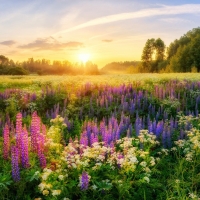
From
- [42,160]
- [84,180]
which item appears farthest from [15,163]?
[84,180]

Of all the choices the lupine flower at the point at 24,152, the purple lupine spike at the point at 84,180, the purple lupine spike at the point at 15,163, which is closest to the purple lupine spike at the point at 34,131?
the lupine flower at the point at 24,152

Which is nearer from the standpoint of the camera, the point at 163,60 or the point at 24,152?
the point at 24,152

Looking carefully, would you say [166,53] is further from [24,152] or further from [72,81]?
[24,152]

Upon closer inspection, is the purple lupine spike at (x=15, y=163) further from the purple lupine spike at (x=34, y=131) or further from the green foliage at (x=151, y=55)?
the green foliage at (x=151, y=55)

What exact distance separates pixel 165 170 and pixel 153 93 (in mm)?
6821

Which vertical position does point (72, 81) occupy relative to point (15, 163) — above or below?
above

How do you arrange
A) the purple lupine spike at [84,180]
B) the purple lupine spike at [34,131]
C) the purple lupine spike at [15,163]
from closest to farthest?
1. the purple lupine spike at [84,180]
2. the purple lupine spike at [15,163]
3. the purple lupine spike at [34,131]

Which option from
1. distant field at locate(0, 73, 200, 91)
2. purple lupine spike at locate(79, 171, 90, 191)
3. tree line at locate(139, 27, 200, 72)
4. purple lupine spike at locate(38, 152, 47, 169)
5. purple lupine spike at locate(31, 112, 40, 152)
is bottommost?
purple lupine spike at locate(79, 171, 90, 191)

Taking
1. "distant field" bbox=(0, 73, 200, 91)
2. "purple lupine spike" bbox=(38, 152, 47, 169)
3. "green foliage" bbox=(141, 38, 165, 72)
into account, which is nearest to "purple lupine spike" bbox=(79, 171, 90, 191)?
"purple lupine spike" bbox=(38, 152, 47, 169)

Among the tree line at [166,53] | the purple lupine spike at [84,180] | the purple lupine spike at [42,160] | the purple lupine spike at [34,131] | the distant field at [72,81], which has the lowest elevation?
the purple lupine spike at [84,180]

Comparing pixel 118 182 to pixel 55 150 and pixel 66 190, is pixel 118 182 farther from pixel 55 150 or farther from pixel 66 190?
pixel 55 150

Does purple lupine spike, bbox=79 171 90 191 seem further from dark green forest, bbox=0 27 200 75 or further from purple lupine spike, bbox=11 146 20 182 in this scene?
dark green forest, bbox=0 27 200 75

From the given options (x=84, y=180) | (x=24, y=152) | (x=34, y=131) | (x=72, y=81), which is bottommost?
(x=84, y=180)

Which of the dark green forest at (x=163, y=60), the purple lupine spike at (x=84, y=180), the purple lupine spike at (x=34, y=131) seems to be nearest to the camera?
A: the purple lupine spike at (x=84, y=180)
